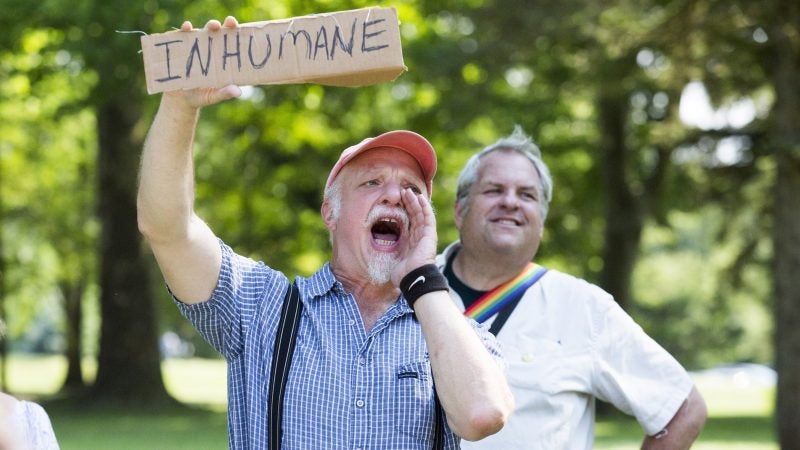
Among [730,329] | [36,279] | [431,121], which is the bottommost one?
[730,329]

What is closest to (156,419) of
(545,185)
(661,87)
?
(661,87)

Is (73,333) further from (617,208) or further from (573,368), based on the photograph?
(573,368)

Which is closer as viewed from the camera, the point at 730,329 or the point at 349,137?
the point at 349,137

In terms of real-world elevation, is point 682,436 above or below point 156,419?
above

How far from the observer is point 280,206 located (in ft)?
84.2

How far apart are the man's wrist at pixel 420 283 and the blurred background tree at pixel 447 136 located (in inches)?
380

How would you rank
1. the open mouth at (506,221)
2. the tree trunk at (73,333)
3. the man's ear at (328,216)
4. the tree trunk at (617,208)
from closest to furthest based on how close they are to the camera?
the man's ear at (328,216)
the open mouth at (506,221)
the tree trunk at (617,208)
the tree trunk at (73,333)

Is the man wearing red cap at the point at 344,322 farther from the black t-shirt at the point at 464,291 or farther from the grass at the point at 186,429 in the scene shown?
the grass at the point at 186,429

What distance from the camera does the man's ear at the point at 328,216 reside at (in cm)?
346

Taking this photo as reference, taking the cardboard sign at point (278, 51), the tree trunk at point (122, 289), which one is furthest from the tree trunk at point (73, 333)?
the cardboard sign at point (278, 51)

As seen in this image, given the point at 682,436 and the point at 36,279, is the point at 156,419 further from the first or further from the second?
the point at 682,436

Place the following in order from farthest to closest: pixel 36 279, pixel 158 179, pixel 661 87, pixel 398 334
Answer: pixel 36 279 < pixel 661 87 < pixel 398 334 < pixel 158 179

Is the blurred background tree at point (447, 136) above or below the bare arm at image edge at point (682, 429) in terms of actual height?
above

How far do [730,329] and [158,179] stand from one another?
216 ft
